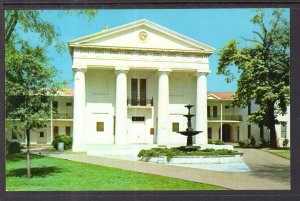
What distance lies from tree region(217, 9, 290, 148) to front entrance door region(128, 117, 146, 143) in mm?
10964

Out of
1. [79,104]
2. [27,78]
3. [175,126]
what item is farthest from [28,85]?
[175,126]

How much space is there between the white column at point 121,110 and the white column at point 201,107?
199 inches

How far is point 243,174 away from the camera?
628 inches

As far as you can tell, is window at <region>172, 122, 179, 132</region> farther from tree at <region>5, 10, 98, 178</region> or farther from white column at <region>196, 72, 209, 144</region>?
tree at <region>5, 10, 98, 178</region>

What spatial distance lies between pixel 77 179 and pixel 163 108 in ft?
45.0

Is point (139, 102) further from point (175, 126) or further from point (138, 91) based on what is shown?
point (175, 126)

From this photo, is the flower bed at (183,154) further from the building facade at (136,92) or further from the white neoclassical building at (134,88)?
the white neoclassical building at (134,88)

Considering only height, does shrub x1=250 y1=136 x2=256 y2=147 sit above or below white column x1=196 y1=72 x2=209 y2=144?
below

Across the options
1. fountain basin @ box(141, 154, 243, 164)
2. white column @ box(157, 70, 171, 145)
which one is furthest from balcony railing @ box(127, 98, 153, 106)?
fountain basin @ box(141, 154, 243, 164)

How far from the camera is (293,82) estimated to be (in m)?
12.5

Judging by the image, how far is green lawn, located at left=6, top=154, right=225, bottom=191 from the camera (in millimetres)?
13734
